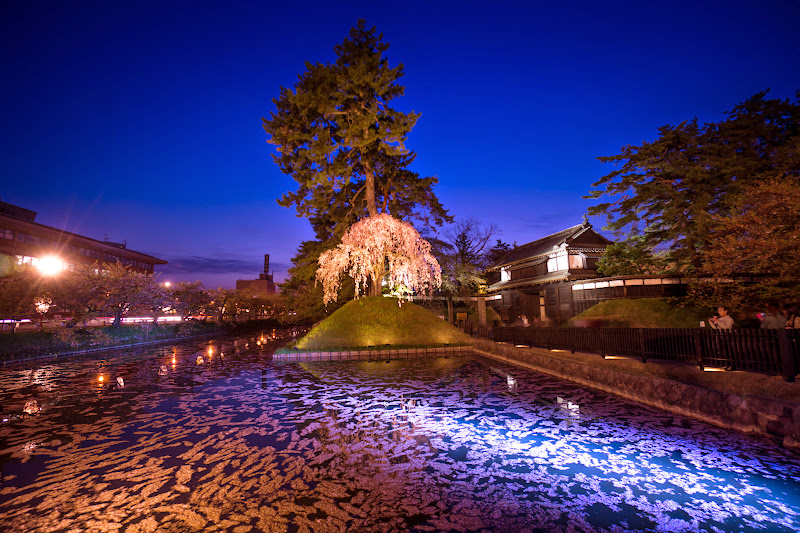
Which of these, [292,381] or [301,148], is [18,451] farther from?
[301,148]

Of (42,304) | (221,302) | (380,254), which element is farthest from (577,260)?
(221,302)

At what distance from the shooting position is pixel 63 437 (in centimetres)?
664

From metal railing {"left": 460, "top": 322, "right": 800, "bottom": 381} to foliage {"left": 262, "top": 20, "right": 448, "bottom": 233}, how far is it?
14.2 metres

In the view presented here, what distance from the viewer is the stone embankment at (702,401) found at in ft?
19.4

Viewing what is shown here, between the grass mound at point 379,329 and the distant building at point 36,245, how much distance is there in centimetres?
2346

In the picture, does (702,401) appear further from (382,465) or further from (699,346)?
(382,465)

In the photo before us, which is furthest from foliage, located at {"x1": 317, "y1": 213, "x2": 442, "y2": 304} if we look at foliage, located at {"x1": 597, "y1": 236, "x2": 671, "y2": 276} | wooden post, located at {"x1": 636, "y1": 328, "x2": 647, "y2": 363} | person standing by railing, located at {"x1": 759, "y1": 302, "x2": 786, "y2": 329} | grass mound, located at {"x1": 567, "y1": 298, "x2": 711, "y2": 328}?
person standing by railing, located at {"x1": 759, "y1": 302, "x2": 786, "y2": 329}

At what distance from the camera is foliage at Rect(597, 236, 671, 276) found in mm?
24250

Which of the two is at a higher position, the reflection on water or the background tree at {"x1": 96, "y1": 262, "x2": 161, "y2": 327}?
the background tree at {"x1": 96, "y1": 262, "x2": 161, "y2": 327}

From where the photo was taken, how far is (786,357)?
23.0 ft

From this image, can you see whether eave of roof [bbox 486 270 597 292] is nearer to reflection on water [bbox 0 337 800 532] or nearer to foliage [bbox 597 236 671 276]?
foliage [bbox 597 236 671 276]

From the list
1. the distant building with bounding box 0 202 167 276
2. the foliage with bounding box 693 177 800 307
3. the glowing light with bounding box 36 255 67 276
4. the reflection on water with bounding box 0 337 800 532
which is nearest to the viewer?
the reflection on water with bounding box 0 337 800 532

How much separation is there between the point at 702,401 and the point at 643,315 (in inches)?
672

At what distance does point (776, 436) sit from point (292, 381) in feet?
37.9
